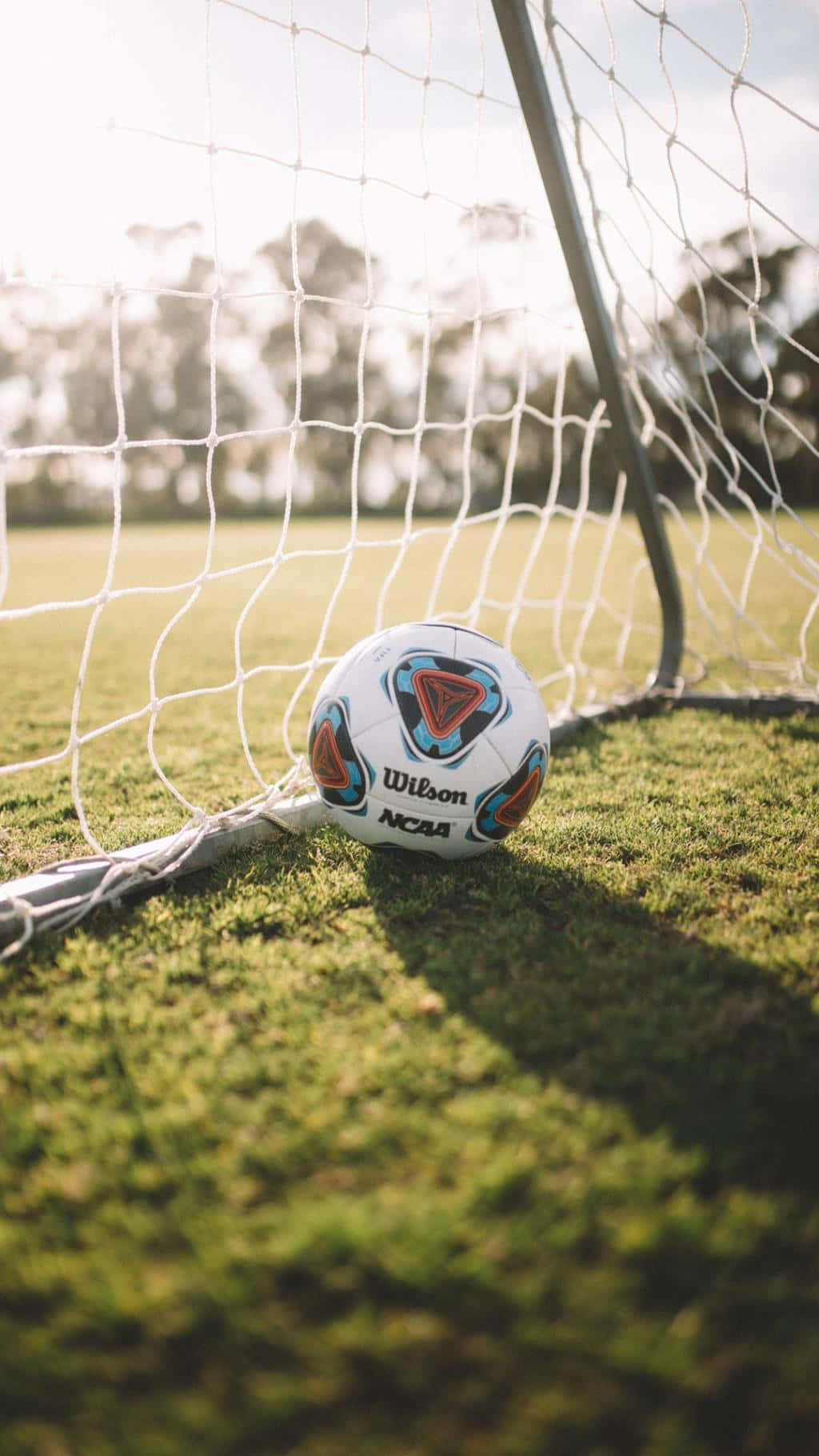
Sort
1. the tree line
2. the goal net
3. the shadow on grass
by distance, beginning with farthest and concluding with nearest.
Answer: the tree line → the goal net → the shadow on grass

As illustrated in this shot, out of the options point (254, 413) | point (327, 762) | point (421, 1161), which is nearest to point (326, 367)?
point (254, 413)

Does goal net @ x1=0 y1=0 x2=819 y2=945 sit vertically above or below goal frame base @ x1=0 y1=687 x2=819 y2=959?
above

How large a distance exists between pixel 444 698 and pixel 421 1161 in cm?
116

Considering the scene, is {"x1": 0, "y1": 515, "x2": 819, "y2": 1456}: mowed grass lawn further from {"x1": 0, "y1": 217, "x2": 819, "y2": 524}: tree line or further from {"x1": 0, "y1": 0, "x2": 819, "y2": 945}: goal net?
{"x1": 0, "y1": 217, "x2": 819, "y2": 524}: tree line

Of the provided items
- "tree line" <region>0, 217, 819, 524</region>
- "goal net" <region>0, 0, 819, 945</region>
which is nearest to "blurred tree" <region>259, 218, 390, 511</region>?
"tree line" <region>0, 217, 819, 524</region>

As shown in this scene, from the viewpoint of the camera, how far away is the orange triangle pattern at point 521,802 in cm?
232

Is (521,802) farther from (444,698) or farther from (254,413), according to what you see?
(254,413)

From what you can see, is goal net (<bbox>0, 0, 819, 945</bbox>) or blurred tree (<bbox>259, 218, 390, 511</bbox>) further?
blurred tree (<bbox>259, 218, 390, 511</bbox>)

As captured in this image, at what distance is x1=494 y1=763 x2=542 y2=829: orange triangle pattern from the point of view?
232cm

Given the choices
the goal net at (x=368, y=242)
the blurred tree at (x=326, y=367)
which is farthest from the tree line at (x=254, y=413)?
the goal net at (x=368, y=242)

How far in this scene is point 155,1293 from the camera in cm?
114

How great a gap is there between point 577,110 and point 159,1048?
3.32 m

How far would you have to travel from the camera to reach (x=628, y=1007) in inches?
68.3

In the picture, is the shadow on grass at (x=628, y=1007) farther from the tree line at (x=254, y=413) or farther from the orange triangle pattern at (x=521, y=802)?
the tree line at (x=254, y=413)
